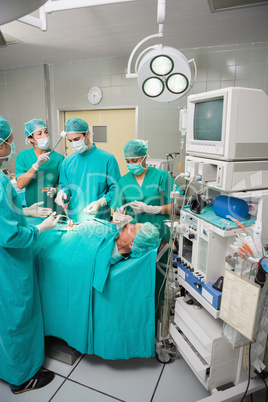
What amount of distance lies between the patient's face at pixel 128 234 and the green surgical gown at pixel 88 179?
659 millimetres

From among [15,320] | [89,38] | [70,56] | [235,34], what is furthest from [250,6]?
[15,320]

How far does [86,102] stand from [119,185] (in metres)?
2.64

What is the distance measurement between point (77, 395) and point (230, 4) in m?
3.08

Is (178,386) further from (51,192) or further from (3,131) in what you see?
(3,131)

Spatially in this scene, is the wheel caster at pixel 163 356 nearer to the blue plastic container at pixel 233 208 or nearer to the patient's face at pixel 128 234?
the patient's face at pixel 128 234

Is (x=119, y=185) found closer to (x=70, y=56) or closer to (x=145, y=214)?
(x=145, y=214)

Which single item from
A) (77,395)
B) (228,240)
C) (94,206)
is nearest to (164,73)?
(94,206)

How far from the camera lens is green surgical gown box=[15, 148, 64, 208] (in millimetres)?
2283

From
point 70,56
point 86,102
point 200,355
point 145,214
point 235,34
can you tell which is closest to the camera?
point 200,355

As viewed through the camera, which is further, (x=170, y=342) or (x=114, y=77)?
(x=114, y=77)

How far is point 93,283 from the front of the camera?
1.52 metres

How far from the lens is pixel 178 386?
1567 millimetres

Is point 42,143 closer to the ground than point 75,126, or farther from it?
closer to the ground

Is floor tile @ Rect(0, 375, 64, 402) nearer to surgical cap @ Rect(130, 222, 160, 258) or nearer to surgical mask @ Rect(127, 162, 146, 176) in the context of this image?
surgical cap @ Rect(130, 222, 160, 258)
